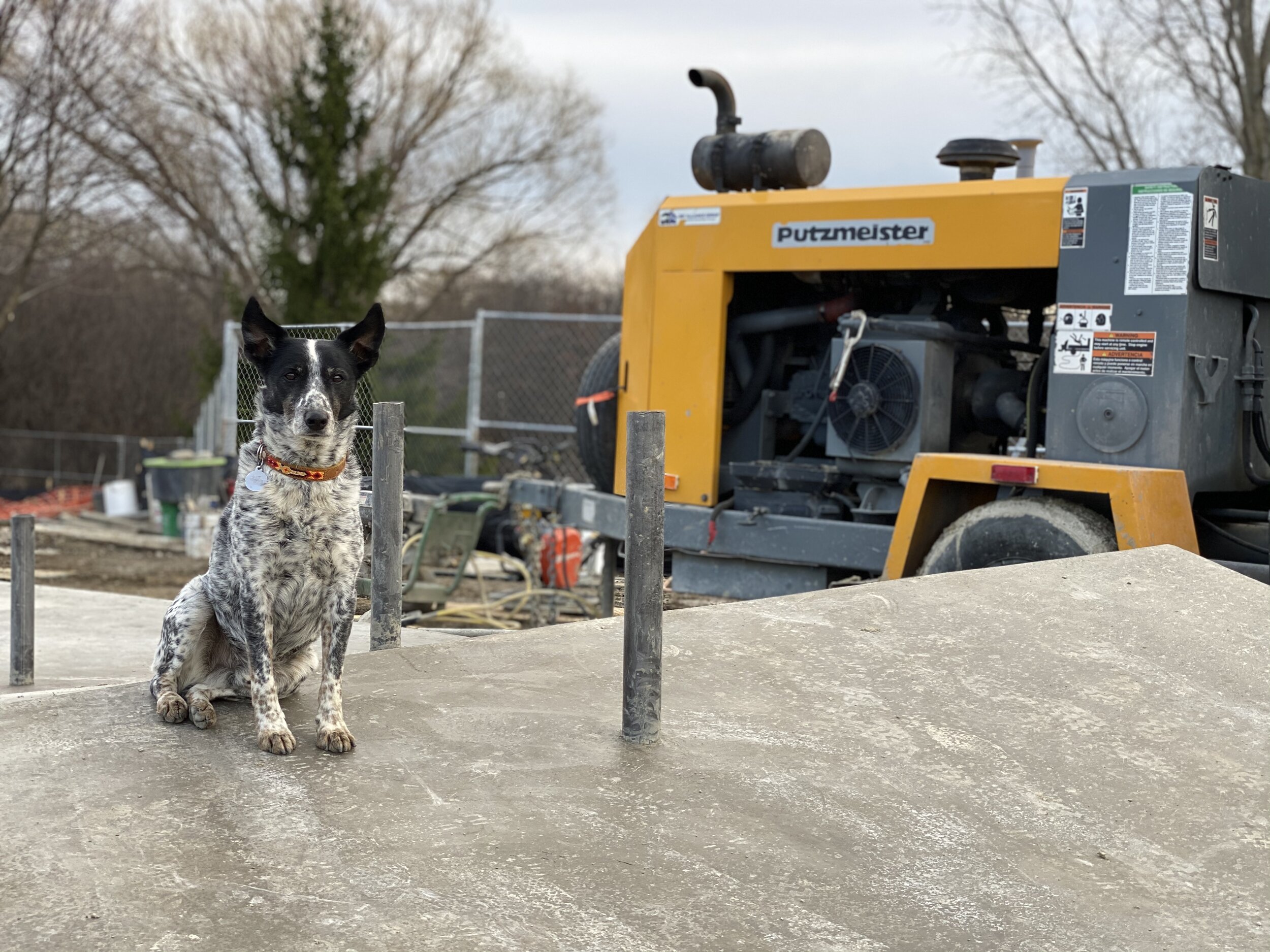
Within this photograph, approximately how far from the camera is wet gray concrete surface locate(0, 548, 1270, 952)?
273cm

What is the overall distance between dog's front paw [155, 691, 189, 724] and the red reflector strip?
3.63 metres

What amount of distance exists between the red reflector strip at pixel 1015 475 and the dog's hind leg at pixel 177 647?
3471 millimetres

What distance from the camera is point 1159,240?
5996mm

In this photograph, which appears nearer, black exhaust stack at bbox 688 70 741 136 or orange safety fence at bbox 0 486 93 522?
black exhaust stack at bbox 688 70 741 136

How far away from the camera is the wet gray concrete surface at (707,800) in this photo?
273 centimetres

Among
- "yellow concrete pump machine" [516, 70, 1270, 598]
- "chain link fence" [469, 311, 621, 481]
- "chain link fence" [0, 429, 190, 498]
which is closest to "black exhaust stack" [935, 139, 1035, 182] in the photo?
"yellow concrete pump machine" [516, 70, 1270, 598]

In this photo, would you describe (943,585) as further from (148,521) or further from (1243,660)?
(148,521)

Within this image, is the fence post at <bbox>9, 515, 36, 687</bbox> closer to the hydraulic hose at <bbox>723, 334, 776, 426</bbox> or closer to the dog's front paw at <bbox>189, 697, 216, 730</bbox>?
the dog's front paw at <bbox>189, 697, 216, 730</bbox>

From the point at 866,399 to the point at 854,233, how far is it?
2.77 ft

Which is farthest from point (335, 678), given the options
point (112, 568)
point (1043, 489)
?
point (112, 568)

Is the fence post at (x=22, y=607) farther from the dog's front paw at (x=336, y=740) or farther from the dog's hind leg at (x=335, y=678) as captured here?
the dog's front paw at (x=336, y=740)

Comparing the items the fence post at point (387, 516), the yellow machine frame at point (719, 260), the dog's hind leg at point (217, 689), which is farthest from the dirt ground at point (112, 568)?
the dog's hind leg at point (217, 689)

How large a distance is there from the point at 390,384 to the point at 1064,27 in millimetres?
9255

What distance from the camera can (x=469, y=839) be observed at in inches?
118
